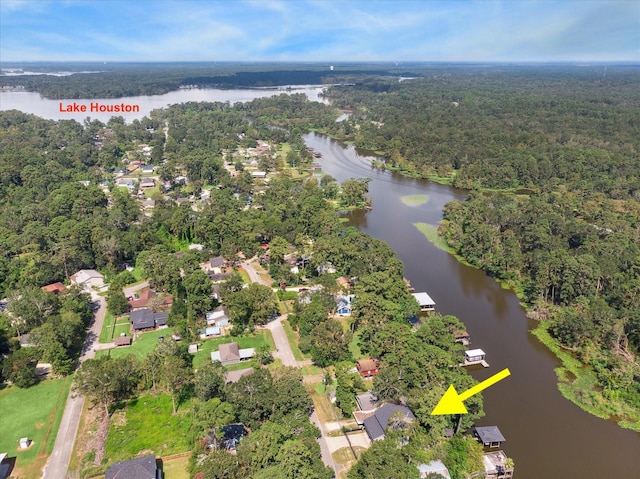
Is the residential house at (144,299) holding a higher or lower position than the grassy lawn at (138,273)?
lower

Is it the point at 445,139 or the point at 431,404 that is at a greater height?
the point at 445,139

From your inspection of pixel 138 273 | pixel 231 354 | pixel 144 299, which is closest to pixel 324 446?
pixel 231 354

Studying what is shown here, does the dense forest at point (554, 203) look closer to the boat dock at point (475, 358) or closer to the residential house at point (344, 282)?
the boat dock at point (475, 358)

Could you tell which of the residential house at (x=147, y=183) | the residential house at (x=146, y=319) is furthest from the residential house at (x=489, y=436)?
the residential house at (x=147, y=183)

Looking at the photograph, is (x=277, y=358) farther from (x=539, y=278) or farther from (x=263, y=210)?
(x=263, y=210)

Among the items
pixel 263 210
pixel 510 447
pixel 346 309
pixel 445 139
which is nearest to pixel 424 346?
pixel 510 447

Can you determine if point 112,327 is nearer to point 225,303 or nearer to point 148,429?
point 225,303

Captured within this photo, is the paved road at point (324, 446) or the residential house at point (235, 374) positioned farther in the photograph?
the residential house at point (235, 374)
